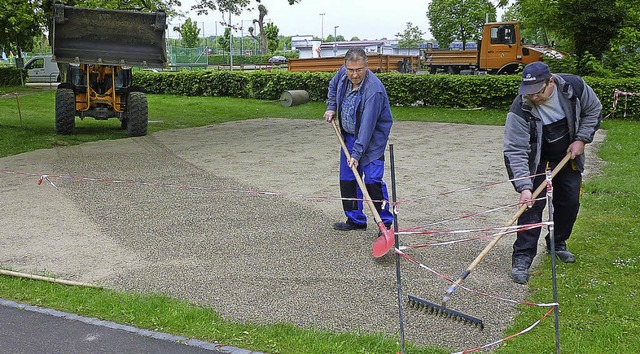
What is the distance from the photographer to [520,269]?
532cm

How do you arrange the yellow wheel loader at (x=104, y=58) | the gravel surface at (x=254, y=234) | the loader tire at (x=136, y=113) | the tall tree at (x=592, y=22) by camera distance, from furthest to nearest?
the tall tree at (x=592, y=22), the loader tire at (x=136, y=113), the yellow wheel loader at (x=104, y=58), the gravel surface at (x=254, y=234)

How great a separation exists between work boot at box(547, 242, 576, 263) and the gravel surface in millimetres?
435

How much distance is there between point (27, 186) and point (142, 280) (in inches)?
180

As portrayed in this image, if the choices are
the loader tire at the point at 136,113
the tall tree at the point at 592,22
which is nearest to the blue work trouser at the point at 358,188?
the loader tire at the point at 136,113

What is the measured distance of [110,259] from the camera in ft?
19.7

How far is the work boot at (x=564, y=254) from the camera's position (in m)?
5.68

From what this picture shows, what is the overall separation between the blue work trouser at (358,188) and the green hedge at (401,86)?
43.6 feet

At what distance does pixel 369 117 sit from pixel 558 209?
69.8 inches

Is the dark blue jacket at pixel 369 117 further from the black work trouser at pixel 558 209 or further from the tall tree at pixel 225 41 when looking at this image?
the tall tree at pixel 225 41

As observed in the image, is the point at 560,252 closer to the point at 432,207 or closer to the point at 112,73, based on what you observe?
the point at 432,207

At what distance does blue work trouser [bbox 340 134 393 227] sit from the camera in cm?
634

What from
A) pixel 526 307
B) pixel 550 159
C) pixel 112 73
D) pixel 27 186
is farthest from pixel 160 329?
pixel 112 73

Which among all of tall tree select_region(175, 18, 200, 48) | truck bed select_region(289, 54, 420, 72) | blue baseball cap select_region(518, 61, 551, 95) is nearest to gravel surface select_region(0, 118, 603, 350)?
blue baseball cap select_region(518, 61, 551, 95)

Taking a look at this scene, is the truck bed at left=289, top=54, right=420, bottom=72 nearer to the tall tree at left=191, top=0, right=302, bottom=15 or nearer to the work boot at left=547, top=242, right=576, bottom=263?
the tall tree at left=191, top=0, right=302, bottom=15
